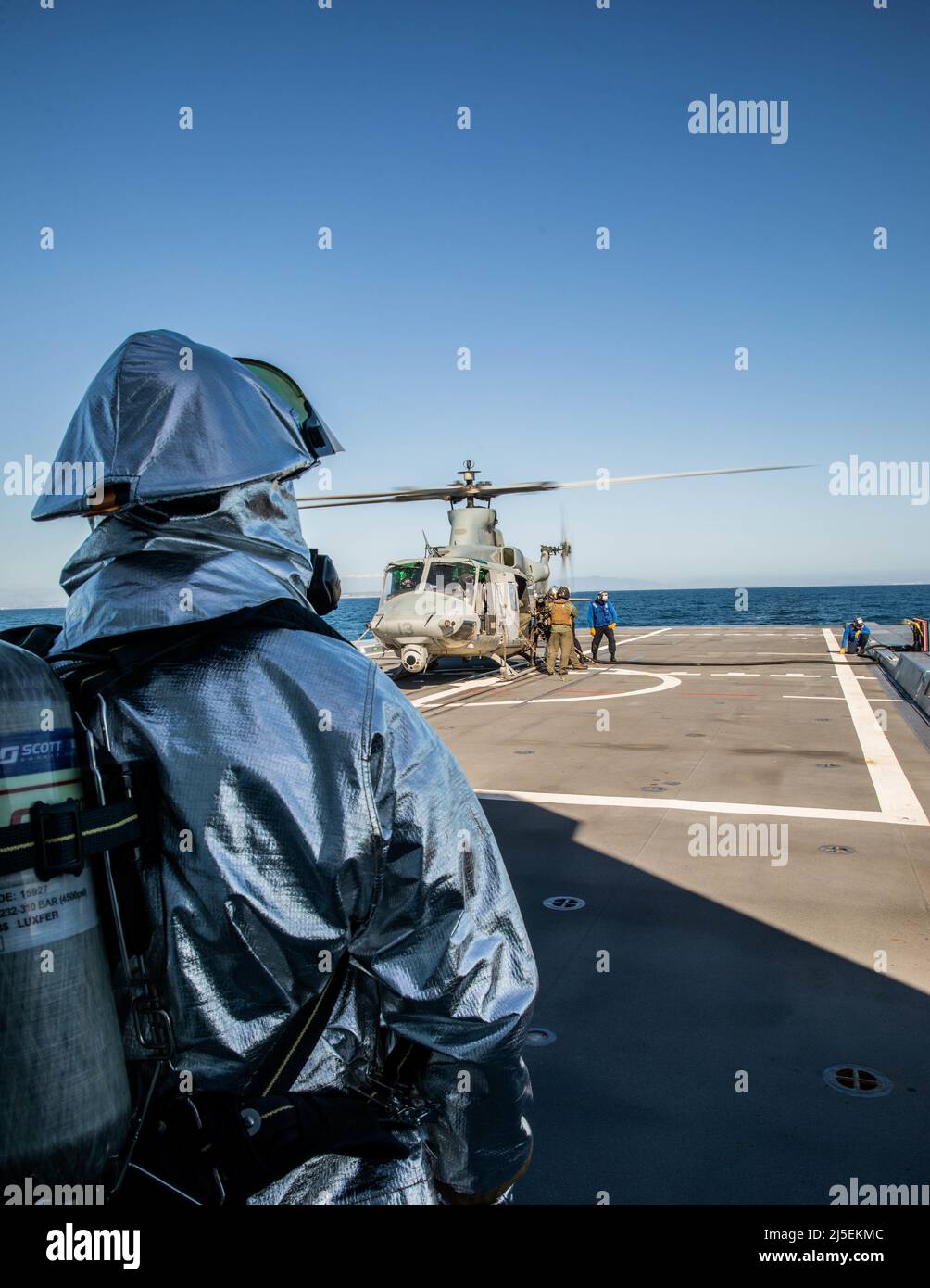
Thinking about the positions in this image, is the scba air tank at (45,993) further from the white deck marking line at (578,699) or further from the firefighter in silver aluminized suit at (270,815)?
the white deck marking line at (578,699)

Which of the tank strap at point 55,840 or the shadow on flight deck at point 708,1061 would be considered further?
the shadow on flight deck at point 708,1061

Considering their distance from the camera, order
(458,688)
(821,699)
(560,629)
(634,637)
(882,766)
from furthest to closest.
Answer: (634,637) → (560,629) → (458,688) → (821,699) → (882,766)

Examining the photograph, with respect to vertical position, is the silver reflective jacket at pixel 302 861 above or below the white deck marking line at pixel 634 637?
above

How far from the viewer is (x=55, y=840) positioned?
121 cm

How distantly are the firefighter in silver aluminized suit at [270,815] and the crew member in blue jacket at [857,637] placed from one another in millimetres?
21869

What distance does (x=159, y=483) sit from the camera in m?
1.42

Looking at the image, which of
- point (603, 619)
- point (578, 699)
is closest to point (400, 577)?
point (578, 699)

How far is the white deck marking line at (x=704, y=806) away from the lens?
274 inches

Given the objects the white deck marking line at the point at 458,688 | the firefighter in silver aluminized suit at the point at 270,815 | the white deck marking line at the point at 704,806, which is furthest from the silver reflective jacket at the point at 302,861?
A: the white deck marking line at the point at 458,688

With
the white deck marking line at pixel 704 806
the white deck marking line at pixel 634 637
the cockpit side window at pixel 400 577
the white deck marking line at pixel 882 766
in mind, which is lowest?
the white deck marking line at pixel 634 637

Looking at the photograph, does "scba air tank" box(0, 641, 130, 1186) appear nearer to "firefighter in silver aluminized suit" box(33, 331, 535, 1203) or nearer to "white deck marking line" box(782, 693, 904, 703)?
"firefighter in silver aluminized suit" box(33, 331, 535, 1203)

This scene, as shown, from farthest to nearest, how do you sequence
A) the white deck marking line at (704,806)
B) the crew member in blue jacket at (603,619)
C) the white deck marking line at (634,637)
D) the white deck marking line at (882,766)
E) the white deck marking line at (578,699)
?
the white deck marking line at (634,637) → the crew member in blue jacket at (603,619) → the white deck marking line at (578,699) → the white deck marking line at (882,766) → the white deck marking line at (704,806)

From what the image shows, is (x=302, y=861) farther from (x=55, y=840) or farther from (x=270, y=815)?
(x=55, y=840)
